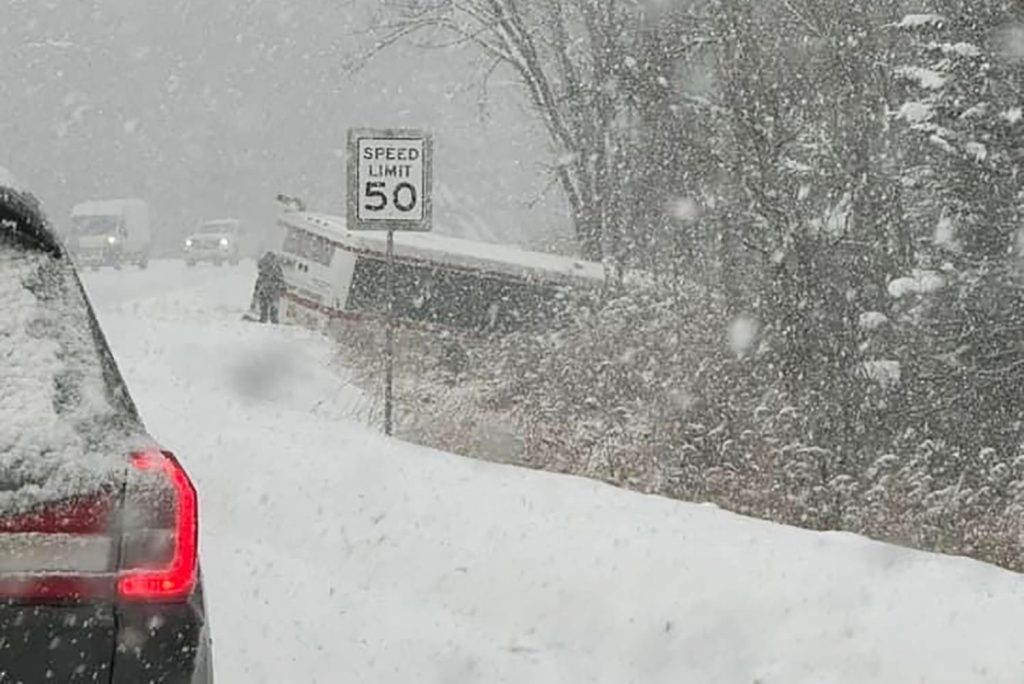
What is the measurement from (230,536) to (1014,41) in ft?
26.8

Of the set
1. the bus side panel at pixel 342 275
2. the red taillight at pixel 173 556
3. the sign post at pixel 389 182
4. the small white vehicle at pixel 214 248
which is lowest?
the small white vehicle at pixel 214 248

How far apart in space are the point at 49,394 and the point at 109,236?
47014 millimetres

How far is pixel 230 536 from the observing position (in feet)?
30.6

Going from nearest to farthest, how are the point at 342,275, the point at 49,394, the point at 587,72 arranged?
the point at 49,394 < the point at 342,275 < the point at 587,72

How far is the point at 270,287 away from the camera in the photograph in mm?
26266

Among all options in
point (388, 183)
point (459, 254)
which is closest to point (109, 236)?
point (459, 254)

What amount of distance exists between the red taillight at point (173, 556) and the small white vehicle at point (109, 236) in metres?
46.3

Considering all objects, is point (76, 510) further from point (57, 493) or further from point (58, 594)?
point (58, 594)

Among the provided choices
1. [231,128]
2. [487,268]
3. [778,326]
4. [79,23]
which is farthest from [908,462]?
[79,23]

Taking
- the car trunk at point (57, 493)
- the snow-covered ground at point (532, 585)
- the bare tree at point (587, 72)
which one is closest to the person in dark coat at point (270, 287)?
the bare tree at point (587, 72)

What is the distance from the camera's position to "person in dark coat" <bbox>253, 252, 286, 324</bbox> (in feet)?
85.6

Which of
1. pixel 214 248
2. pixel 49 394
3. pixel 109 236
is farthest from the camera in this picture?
pixel 214 248

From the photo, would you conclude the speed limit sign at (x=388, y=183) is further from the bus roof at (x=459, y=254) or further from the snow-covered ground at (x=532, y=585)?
the bus roof at (x=459, y=254)

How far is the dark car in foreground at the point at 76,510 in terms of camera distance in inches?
123
